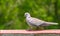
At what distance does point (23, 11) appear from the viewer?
214 inches

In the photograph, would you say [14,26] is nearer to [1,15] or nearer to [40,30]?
[1,15]

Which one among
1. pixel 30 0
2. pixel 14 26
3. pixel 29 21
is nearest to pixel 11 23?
pixel 14 26

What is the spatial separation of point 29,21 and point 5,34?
0.46m

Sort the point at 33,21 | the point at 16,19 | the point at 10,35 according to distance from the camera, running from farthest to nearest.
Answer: the point at 16,19 → the point at 33,21 → the point at 10,35

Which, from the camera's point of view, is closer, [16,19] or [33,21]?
[33,21]

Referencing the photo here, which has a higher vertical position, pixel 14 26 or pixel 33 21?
pixel 33 21

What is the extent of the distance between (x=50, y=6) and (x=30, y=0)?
1.49ft

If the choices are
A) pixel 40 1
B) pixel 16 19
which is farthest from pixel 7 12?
pixel 40 1

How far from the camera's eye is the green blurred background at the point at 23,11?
536 centimetres

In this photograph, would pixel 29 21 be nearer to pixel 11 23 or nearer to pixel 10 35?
pixel 10 35

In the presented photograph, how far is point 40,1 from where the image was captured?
557 cm

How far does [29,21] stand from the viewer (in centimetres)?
395

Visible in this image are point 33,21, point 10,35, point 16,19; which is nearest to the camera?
point 10,35

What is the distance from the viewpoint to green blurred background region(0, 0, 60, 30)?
5359mm
